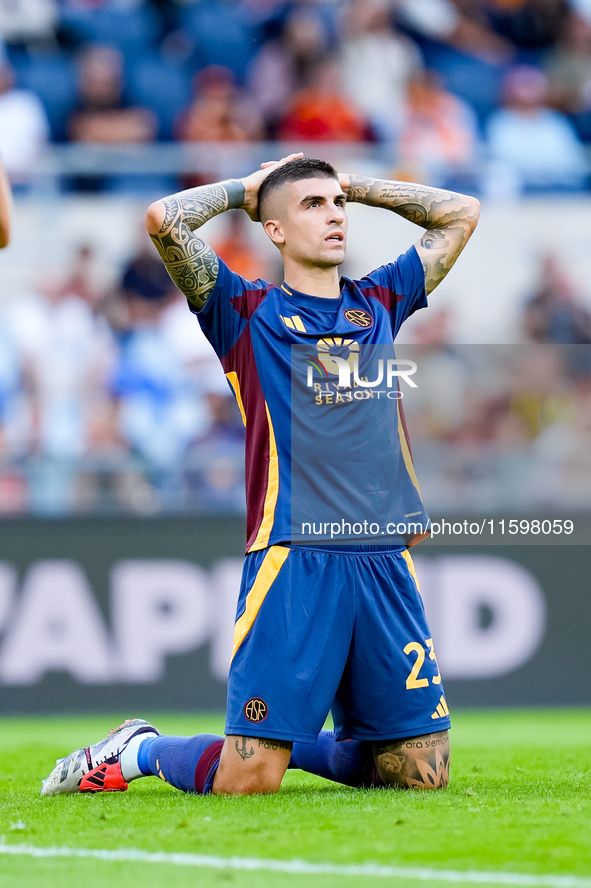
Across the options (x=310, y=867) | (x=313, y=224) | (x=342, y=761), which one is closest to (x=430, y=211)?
(x=313, y=224)

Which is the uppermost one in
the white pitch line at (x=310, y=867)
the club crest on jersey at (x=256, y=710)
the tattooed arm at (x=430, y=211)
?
the tattooed arm at (x=430, y=211)

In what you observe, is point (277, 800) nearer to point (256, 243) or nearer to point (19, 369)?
point (19, 369)

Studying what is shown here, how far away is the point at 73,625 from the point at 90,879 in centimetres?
495

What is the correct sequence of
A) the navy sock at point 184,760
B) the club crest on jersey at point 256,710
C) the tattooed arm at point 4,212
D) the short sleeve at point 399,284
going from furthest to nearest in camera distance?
the short sleeve at point 399,284 → the navy sock at point 184,760 → the club crest on jersey at point 256,710 → the tattooed arm at point 4,212

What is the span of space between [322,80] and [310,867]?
941 centimetres

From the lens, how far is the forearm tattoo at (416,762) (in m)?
4.45

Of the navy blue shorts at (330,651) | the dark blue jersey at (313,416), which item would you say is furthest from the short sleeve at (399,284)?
the navy blue shorts at (330,651)

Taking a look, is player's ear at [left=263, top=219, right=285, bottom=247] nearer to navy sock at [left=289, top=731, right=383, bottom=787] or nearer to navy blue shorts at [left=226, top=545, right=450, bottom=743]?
navy blue shorts at [left=226, top=545, right=450, bottom=743]

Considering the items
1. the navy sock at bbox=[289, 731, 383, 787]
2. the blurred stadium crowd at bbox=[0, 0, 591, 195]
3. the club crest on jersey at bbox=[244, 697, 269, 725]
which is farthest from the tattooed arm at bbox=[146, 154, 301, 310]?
the blurred stadium crowd at bbox=[0, 0, 591, 195]

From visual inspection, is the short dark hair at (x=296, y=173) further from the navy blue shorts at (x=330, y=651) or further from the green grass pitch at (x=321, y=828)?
the green grass pitch at (x=321, y=828)

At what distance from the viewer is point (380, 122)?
11.6 metres

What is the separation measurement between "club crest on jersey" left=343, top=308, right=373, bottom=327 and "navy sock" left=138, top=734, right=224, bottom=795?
1654 mm

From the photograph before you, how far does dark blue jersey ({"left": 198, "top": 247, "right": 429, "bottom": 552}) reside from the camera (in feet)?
14.8

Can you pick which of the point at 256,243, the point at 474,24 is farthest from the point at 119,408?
the point at 474,24
